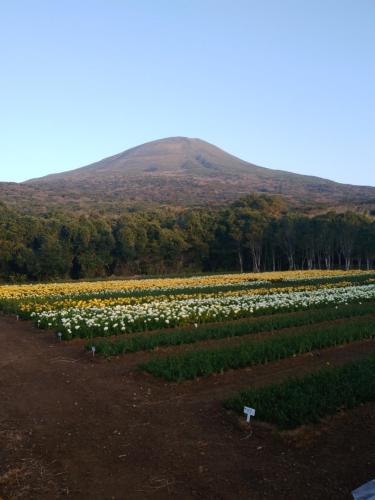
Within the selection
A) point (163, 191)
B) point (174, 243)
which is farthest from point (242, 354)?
point (163, 191)

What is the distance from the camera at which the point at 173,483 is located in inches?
234

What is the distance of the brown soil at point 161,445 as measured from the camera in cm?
587

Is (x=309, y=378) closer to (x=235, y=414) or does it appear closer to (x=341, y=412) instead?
(x=341, y=412)

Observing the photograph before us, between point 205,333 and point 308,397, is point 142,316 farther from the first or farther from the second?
point 308,397

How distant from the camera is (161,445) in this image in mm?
Answer: 7035

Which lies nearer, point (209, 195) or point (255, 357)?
point (255, 357)

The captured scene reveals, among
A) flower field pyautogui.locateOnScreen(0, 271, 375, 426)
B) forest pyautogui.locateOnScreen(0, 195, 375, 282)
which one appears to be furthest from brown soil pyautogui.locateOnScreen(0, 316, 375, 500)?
forest pyautogui.locateOnScreen(0, 195, 375, 282)

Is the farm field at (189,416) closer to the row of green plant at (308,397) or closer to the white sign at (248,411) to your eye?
the row of green plant at (308,397)

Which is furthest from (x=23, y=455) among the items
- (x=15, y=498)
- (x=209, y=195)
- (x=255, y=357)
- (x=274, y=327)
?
(x=209, y=195)

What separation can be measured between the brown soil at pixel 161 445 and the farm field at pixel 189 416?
2cm

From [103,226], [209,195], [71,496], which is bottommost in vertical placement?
[71,496]

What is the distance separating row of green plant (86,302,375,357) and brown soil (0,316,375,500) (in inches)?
79.8

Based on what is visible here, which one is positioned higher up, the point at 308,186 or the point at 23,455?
the point at 308,186

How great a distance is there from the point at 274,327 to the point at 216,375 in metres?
5.56
